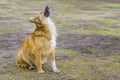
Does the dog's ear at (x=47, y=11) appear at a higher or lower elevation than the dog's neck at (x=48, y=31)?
higher

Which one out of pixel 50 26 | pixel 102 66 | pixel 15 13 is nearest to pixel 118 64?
pixel 102 66

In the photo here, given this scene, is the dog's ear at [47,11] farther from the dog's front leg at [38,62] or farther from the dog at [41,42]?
the dog's front leg at [38,62]

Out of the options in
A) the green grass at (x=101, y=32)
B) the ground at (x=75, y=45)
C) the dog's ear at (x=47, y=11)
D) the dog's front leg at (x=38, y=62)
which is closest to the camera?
the dog's ear at (x=47, y=11)

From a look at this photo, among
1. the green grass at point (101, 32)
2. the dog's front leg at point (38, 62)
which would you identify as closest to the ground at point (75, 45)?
the green grass at point (101, 32)

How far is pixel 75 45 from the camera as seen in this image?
9.45 metres

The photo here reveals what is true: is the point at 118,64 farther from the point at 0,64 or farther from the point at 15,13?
the point at 15,13

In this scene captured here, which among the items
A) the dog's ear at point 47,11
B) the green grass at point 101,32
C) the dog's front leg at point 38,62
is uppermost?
the dog's ear at point 47,11

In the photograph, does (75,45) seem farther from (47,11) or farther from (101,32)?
(47,11)

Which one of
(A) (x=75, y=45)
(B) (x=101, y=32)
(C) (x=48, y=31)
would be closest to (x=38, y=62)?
(C) (x=48, y=31)

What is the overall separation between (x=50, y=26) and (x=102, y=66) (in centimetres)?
142

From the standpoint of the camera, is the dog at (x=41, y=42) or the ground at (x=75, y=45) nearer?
the dog at (x=41, y=42)

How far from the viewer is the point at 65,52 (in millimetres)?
8570

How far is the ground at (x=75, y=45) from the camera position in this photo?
266 inches

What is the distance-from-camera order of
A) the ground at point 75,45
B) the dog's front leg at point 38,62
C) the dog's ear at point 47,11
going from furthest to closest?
the ground at point 75,45
the dog's front leg at point 38,62
the dog's ear at point 47,11
